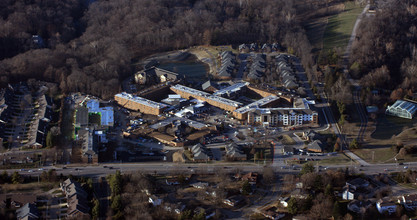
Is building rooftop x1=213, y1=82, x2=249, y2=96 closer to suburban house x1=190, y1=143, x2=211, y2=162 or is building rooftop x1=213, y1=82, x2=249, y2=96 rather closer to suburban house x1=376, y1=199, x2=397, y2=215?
suburban house x1=190, y1=143, x2=211, y2=162

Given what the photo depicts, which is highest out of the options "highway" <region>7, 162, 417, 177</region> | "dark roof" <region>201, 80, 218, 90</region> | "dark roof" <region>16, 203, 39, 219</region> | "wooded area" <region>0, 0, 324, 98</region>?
"wooded area" <region>0, 0, 324, 98</region>

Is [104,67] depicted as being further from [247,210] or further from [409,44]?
[409,44]

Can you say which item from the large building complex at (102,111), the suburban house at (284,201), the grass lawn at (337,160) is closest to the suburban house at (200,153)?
the suburban house at (284,201)

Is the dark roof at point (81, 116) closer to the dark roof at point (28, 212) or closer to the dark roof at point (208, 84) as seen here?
the dark roof at point (208, 84)

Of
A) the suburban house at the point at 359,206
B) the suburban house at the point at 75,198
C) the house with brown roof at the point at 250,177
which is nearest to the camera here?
the suburban house at the point at 75,198

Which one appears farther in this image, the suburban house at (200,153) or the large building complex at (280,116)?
the large building complex at (280,116)

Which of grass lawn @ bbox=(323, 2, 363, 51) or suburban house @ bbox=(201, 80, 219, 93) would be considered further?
grass lawn @ bbox=(323, 2, 363, 51)

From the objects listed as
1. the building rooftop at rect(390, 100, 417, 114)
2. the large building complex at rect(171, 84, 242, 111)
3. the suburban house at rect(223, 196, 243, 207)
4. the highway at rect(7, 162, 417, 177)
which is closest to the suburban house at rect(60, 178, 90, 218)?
the highway at rect(7, 162, 417, 177)

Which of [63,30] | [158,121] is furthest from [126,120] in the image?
[63,30]
